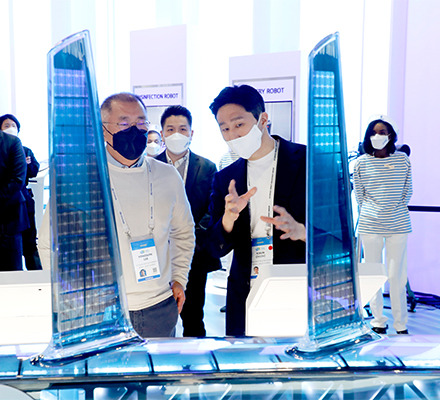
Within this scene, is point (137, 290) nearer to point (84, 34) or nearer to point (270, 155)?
point (270, 155)

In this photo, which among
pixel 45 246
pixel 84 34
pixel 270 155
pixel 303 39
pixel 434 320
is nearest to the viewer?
pixel 84 34

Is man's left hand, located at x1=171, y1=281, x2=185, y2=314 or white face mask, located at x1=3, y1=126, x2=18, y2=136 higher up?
white face mask, located at x1=3, y1=126, x2=18, y2=136

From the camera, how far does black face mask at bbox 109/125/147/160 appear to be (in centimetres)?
159

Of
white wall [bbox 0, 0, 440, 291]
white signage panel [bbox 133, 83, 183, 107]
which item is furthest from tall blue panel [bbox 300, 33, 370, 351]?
white signage panel [bbox 133, 83, 183, 107]

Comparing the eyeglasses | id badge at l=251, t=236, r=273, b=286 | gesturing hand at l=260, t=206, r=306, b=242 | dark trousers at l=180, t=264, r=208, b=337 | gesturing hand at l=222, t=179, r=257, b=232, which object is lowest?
dark trousers at l=180, t=264, r=208, b=337

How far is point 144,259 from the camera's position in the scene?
5.80 feet

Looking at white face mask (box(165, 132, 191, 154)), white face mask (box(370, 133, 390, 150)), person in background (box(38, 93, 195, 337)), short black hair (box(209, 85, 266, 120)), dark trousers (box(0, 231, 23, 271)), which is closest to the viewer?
person in background (box(38, 93, 195, 337))

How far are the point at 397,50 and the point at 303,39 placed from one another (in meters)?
1.34

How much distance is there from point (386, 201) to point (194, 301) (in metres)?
1.79

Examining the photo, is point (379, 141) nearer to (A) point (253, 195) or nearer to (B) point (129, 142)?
(A) point (253, 195)

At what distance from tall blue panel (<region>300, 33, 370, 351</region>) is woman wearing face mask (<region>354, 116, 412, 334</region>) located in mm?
3457

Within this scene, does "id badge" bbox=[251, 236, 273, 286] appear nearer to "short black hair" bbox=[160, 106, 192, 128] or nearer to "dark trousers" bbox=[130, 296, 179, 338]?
"dark trousers" bbox=[130, 296, 179, 338]

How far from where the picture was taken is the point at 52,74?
0.67 metres

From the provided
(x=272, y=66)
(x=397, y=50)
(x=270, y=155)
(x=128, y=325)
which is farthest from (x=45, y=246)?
(x=397, y=50)
